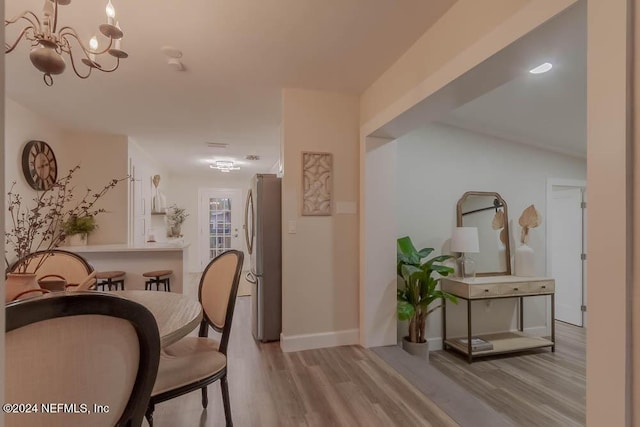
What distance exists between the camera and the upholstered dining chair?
146cm

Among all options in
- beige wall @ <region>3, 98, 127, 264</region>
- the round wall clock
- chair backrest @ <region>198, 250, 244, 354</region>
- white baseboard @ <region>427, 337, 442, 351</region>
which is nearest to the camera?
chair backrest @ <region>198, 250, 244, 354</region>

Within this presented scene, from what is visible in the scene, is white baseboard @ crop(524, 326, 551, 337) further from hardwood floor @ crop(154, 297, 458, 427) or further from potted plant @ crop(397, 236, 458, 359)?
hardwood floor @ crop(154, 297, 458, 427)

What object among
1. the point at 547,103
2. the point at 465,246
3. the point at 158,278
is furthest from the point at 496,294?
the point at 158,278

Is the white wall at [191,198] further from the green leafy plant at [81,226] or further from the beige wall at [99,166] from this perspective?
the green leafy plant at [81,226]

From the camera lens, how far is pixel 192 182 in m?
8.08

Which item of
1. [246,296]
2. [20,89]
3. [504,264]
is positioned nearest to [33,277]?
[20,89]

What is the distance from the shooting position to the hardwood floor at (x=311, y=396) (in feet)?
6.21

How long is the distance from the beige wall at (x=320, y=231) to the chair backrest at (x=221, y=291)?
969 mm

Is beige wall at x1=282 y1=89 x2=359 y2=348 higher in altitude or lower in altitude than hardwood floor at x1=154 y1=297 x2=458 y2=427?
higher

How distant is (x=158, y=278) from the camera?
3719mm

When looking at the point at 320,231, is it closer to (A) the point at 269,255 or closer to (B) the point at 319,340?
(A) the point at 269,255

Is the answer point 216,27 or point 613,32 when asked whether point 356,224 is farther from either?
point 613,32

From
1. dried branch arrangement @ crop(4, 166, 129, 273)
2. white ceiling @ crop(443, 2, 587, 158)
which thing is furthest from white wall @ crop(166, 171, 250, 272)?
white ceiling @ crop(443, 2, 587, 158)

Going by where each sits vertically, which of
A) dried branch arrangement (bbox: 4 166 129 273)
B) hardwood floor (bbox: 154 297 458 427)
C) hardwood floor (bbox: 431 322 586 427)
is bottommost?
hardwood floor (bbox: 431 322 586 427)
